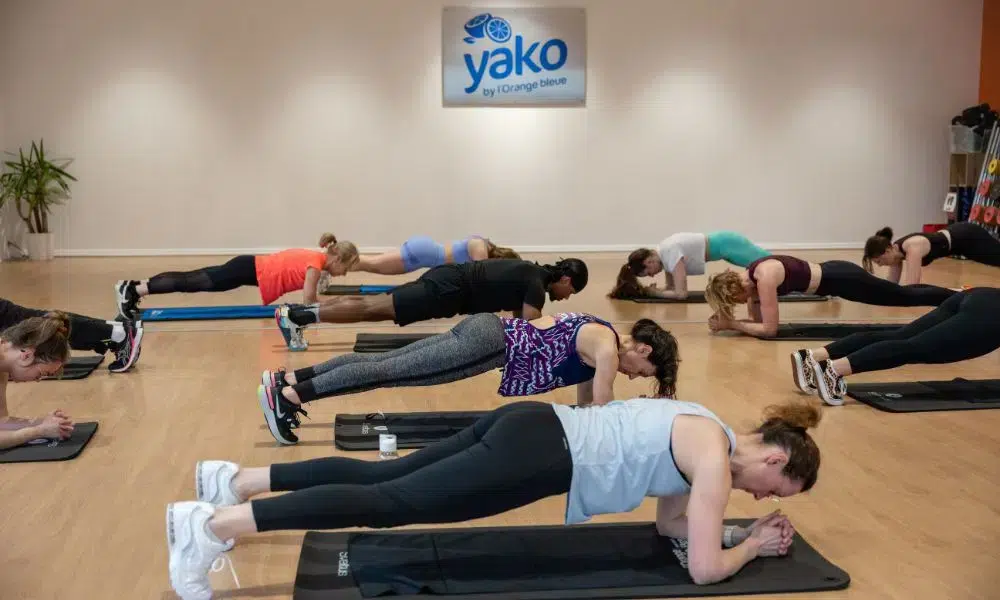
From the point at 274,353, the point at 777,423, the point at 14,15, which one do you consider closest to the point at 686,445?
the point at 777,423

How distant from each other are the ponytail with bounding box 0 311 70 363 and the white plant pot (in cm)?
711

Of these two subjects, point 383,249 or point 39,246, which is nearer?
point 39,246

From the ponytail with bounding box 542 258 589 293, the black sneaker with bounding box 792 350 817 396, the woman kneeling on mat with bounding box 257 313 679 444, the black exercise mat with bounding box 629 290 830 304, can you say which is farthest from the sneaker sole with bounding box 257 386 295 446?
the black exercise mat with bounding box 629 290 830 304

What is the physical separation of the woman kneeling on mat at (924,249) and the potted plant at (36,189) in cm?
777

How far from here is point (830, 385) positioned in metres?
4.50

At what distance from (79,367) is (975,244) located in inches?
229

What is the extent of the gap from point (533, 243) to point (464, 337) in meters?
7.18

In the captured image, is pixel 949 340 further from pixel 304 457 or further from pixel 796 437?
pixel 304 457

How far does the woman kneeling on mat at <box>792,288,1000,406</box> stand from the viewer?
4.38m

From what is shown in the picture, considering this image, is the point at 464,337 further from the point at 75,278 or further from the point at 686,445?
the point at 75,278

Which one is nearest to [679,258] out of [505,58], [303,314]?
[303,314]

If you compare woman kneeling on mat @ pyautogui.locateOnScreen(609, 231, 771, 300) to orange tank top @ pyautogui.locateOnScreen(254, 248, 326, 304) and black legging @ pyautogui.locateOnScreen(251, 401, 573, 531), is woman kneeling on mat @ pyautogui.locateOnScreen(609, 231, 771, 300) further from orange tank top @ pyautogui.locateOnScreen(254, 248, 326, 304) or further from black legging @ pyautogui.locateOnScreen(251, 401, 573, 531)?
black legging @ pyautogui.locateOnScreen(251, 401, 573, 531)

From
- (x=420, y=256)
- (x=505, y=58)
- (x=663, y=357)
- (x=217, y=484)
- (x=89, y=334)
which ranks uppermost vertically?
(x=505, y=58)

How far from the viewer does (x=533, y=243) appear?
10852 millimetres
